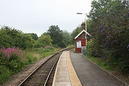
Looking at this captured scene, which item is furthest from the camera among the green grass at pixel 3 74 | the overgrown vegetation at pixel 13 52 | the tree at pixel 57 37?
the tree at pixel 57 37

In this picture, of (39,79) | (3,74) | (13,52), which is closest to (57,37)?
(13,52)

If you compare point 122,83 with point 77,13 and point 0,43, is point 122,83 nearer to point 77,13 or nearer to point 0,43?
point 0,43

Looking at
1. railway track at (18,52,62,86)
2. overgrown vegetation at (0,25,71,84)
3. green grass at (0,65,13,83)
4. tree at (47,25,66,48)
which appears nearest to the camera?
railway track at (18,52,62,86)

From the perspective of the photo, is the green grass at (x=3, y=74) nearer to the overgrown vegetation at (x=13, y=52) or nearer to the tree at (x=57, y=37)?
the overgrown vegetation at (x=13, y=52)

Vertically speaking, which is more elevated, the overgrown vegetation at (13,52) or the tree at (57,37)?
the tree at (57,37)

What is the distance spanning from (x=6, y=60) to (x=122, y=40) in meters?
10.1

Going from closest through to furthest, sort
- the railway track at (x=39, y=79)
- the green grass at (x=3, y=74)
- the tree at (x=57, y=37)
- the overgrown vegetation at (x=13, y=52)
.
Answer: the railway track at (x=39, y=79), the green grass at (x=3, y=74), the overgrown vegetation at (x=13, y=52), the tree at (x=57, y=37)

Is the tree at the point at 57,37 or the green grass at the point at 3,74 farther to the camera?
the tree at the point at 57,37

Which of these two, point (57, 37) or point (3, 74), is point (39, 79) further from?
point (57, 37)

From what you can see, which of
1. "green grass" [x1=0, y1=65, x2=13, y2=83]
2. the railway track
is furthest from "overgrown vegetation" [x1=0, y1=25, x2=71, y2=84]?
the railway track

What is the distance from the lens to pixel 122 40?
51.0ft

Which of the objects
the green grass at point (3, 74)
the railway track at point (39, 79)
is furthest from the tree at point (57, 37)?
the green grass at point (3, 74)

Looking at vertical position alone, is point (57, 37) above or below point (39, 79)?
above

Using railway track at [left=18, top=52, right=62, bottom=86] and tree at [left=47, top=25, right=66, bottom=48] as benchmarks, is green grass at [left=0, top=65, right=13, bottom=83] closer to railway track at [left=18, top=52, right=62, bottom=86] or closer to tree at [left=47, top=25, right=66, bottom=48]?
railway track at [left=18, top=52, right=62, bottom=86]
